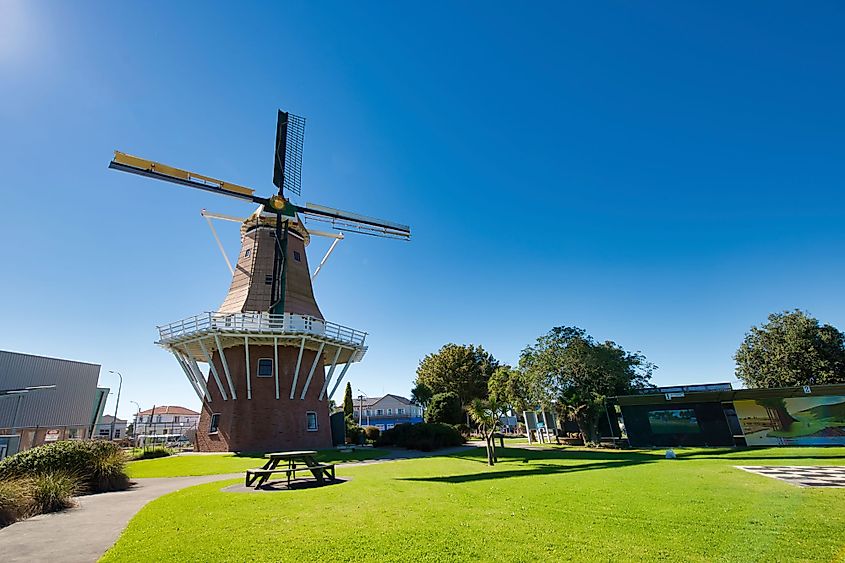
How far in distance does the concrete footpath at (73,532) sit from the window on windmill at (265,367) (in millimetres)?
13234

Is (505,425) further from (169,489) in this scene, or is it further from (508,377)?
(169,489)

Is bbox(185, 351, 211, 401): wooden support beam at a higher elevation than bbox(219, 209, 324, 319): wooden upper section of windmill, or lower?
lower

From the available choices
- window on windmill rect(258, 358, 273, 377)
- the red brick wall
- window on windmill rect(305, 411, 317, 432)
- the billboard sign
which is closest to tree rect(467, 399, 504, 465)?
window on windmill rect(305, 411, 317, 432)

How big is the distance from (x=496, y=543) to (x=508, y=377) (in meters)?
31.1

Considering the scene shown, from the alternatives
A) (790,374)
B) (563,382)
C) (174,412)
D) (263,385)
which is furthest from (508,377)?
(174,412)

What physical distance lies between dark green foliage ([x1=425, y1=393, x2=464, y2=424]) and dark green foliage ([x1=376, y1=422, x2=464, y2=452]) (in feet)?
10.2

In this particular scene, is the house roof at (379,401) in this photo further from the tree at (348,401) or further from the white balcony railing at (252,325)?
the white balcony railing at (252,325)

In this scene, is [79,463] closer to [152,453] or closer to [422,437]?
[152,453]

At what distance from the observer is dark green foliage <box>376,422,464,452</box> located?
2722 cm

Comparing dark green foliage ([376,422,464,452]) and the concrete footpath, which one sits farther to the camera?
dark green foliage ([376,422,464,452])

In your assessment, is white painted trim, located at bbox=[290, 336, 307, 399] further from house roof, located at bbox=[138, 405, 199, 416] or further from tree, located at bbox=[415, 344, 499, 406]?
house roof, located at bbox=[138, 405, 199, 416]

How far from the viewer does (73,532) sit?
6949 mm

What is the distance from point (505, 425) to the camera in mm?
64312

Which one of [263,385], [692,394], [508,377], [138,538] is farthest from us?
[508,377]
